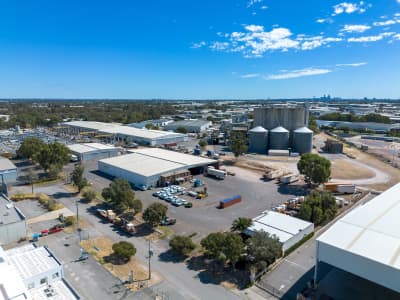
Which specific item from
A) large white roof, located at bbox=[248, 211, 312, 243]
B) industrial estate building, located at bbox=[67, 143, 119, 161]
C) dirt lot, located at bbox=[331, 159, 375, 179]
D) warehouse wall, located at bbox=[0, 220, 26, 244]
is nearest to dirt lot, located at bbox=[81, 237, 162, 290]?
warehouse wall, located at bbox=[0, 220, 26, 244]

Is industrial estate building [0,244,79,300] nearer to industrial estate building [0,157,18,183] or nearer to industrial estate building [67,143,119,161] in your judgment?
industrial estate building [0,157,18,183]

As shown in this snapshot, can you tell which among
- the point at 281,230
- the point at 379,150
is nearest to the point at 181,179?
the point at 281,230

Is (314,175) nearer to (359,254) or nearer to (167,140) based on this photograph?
(359,254)

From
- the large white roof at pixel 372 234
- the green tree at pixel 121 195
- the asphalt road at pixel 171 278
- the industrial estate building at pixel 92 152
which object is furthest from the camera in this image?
the industrial estate building at pixel 92 152

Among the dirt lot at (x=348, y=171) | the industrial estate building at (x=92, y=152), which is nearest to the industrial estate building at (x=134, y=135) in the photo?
the industrial estate building at (x=92, y=152)

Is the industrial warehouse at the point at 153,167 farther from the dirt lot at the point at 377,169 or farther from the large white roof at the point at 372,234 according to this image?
the large white roof at the point at 372,234

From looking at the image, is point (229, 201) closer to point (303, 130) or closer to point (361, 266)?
point (361, 266)

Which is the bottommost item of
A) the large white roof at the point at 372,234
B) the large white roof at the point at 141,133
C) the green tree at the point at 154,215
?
A: the green tree at the point at 154,215
